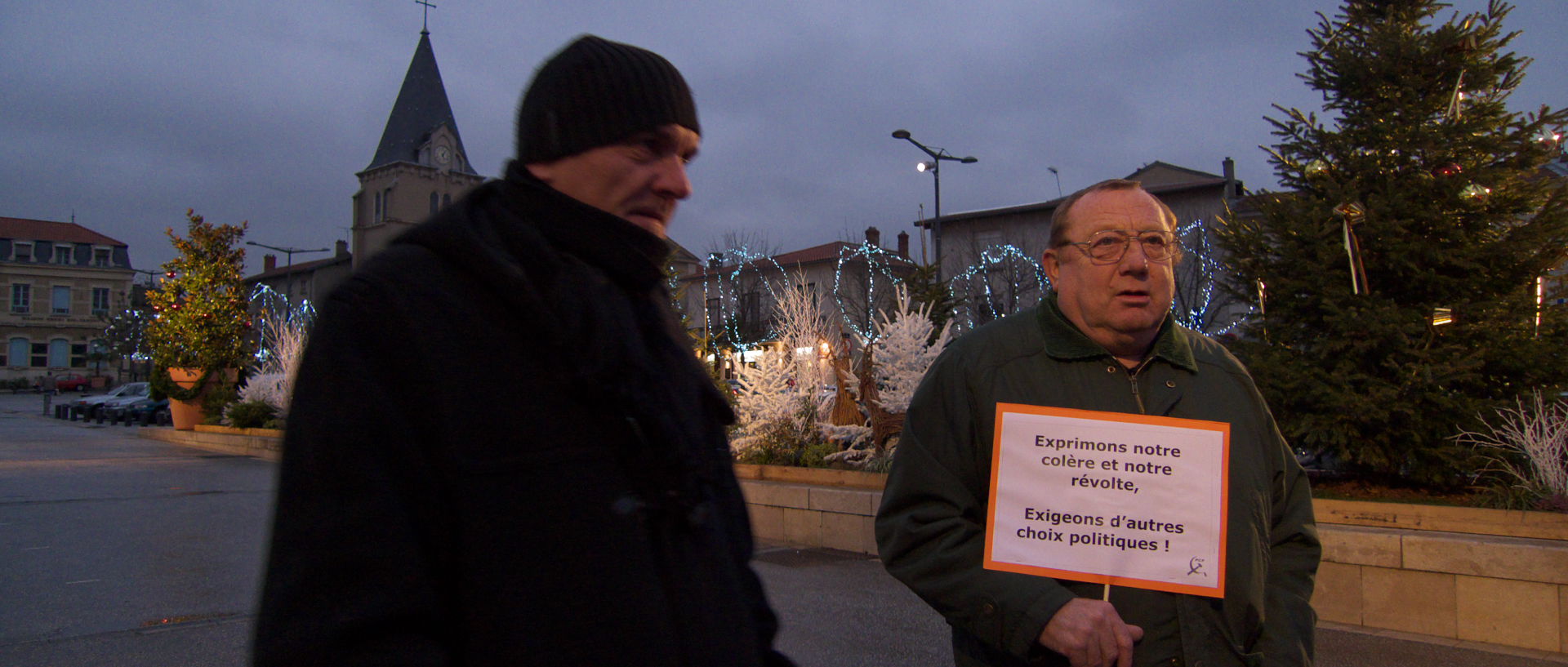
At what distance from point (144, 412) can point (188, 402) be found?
950cm

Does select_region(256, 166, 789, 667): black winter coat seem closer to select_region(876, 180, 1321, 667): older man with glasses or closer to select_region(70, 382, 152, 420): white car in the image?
select_region(876, 180, 1321, 667): older man with glasses

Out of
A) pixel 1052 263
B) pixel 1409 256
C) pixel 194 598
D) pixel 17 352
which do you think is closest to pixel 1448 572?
pixel 1409 256

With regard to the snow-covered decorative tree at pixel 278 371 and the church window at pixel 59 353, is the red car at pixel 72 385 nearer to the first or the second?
the church window at pixel 59 353

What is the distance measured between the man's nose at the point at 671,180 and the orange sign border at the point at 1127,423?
1.22 m

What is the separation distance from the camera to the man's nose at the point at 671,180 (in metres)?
1.55

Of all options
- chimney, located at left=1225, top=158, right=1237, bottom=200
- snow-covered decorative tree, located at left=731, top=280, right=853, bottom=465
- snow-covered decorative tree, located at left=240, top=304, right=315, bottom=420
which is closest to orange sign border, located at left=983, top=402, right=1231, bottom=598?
snow-covered decorative tree, located at left=731, top=280, right=853, bottom=465

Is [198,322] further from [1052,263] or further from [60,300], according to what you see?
[60,300]

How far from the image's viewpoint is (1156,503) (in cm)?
238

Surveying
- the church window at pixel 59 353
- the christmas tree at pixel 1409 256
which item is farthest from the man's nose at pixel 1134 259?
the church window at pixel 59 353

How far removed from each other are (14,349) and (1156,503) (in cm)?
10889

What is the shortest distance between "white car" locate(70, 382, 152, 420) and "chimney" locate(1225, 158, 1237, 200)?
3909 centimetres

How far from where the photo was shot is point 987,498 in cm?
256

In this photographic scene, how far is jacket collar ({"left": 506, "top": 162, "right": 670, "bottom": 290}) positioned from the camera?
1450mm

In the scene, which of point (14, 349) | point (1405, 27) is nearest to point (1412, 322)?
point (1405, 27)
